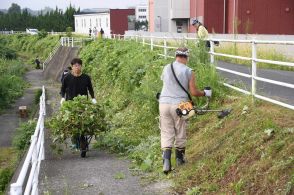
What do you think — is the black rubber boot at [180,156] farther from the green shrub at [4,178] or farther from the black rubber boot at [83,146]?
the green shrub at [4,178]

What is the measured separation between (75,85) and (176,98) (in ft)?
10.0

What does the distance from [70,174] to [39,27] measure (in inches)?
4042

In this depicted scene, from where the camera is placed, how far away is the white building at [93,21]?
66.8 metres

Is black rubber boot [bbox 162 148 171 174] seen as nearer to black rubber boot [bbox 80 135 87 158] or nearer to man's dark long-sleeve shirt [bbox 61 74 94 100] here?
black rubber boot [bbox 80 135 87 158]

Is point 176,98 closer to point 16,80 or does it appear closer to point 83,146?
point 83,146

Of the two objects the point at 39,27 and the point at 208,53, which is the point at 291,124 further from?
the point at 39,27

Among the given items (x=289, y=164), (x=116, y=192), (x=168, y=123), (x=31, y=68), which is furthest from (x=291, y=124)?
(x=31, y=68)

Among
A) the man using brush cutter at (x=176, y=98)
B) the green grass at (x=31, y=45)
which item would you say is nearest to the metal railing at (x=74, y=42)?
the green grass at (x=31, y=45)

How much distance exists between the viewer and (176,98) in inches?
281

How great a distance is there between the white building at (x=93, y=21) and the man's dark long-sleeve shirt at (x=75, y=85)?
5403cm

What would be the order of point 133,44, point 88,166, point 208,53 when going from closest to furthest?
point 88,166 → point 208,53 → point 133,44

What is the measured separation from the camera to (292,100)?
27.7 ft

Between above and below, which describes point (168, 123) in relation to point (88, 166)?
above

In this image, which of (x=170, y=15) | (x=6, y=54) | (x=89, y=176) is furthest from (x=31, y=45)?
(x=89, y=176)
